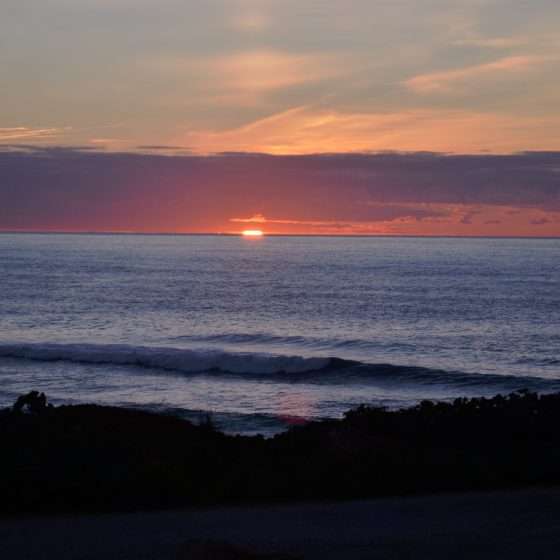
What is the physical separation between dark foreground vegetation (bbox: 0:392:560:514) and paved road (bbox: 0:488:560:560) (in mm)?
518

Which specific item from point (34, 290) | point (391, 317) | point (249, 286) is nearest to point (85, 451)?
point (391, 317)

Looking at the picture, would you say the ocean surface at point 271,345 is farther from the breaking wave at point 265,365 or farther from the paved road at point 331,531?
the paved road at point 331,531

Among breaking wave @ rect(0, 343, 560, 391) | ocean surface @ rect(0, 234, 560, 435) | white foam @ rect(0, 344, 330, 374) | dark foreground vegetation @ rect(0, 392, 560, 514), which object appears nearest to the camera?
dark foreground vegetation @ rect(0, 392, 560, 514)

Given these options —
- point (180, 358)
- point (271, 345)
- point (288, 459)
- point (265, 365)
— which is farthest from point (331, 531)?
point (271, 345)

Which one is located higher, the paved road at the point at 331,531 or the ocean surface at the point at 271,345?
the paved road at the point at 331,531

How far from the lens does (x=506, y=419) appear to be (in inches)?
540

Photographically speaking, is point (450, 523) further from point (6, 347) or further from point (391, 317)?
point (391, 317)

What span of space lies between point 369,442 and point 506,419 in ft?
7.49

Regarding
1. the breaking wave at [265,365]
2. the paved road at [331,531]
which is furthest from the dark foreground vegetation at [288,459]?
the breaking wave at [265,365]

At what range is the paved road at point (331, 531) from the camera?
8984 millimetres

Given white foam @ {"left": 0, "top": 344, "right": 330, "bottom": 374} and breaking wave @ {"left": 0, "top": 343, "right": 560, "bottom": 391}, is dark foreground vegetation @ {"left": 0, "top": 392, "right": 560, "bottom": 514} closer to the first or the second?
breaking wave @ {"left": 0, "top": 343, "right": 560, "bottom": 391}

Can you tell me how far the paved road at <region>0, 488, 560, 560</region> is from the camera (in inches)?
354

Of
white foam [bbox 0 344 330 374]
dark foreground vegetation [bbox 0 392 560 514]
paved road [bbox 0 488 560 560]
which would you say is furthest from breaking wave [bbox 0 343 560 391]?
paved road [bbox 0 488 560 560]

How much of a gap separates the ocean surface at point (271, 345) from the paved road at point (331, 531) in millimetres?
13396
